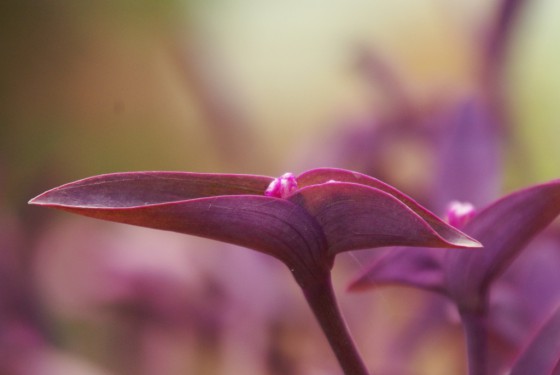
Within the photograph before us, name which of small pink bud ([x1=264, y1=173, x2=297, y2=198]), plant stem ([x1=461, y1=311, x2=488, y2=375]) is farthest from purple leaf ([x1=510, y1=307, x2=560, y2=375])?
small pink bud ([x1=264, y1=173, x2=297, y2=198])

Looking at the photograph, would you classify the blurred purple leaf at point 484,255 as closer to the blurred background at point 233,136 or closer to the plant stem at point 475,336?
the plant stem at point 475,336

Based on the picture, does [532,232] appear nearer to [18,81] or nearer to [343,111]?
[343,111]

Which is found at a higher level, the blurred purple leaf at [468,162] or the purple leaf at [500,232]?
the purple leaf at [500,232]

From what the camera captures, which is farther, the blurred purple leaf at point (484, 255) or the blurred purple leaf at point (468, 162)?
the blurred purple leaf at point (468, 162)

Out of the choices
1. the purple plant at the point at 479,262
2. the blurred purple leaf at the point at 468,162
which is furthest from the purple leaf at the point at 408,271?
the blurred purple leaf at the point at 468,162

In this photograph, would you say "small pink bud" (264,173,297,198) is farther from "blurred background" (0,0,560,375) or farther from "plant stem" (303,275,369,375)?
"blurred background" (0,0,560,375)

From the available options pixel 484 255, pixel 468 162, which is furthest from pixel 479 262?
pixel 468 162
